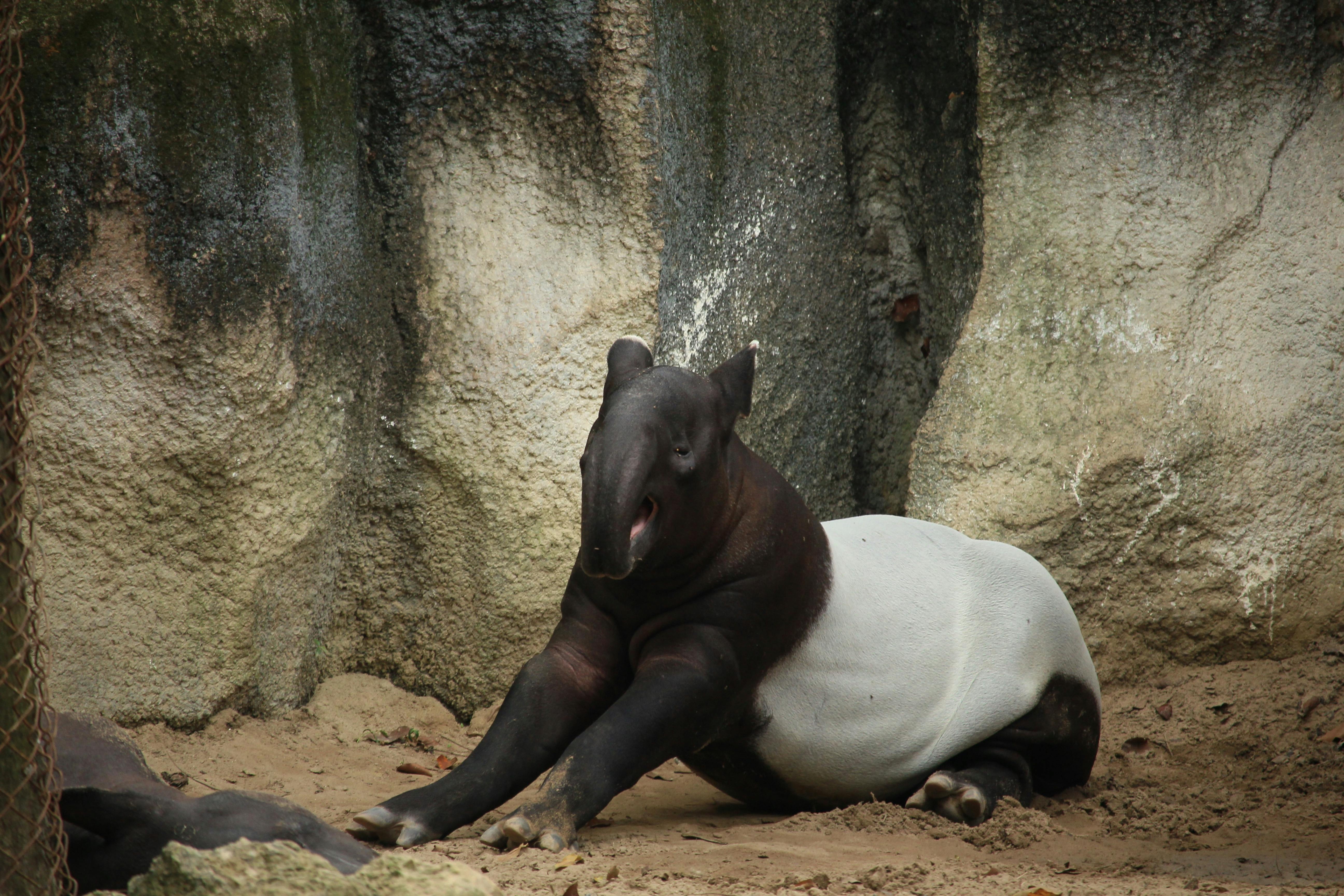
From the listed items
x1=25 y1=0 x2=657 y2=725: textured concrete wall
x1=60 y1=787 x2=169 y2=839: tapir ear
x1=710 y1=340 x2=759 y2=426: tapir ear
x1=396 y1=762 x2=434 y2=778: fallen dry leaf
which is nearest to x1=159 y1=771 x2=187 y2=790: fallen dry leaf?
x1=25 y1=0 x2=657 y2=725: textured concrete wall

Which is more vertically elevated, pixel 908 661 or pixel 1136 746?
pixel 908 661

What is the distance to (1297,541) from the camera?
18.4 feet

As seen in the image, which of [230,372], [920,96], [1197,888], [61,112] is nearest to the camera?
[1197,888]

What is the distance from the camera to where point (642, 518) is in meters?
4.02

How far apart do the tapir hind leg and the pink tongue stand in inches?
53.4

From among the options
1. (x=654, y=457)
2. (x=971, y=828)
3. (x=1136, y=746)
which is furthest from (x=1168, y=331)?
(x=654, y=457)

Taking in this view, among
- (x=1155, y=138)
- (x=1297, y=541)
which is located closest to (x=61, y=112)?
(x=1155, y=138)

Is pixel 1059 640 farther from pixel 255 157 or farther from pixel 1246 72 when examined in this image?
pixel 255 157

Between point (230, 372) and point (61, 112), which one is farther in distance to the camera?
point (230, 372)

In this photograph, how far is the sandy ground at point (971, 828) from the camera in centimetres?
346

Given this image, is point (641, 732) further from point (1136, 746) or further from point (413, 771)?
point (1136, 746)

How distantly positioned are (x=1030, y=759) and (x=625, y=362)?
83.4 inches

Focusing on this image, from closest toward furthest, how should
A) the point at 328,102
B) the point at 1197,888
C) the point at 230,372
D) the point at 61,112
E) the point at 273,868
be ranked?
the point at 273,868 → the point at 1197,888 → the point at 61,112 → the point at 230,372 → the point at 328,102

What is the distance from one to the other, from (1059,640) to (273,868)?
3.21 metres
